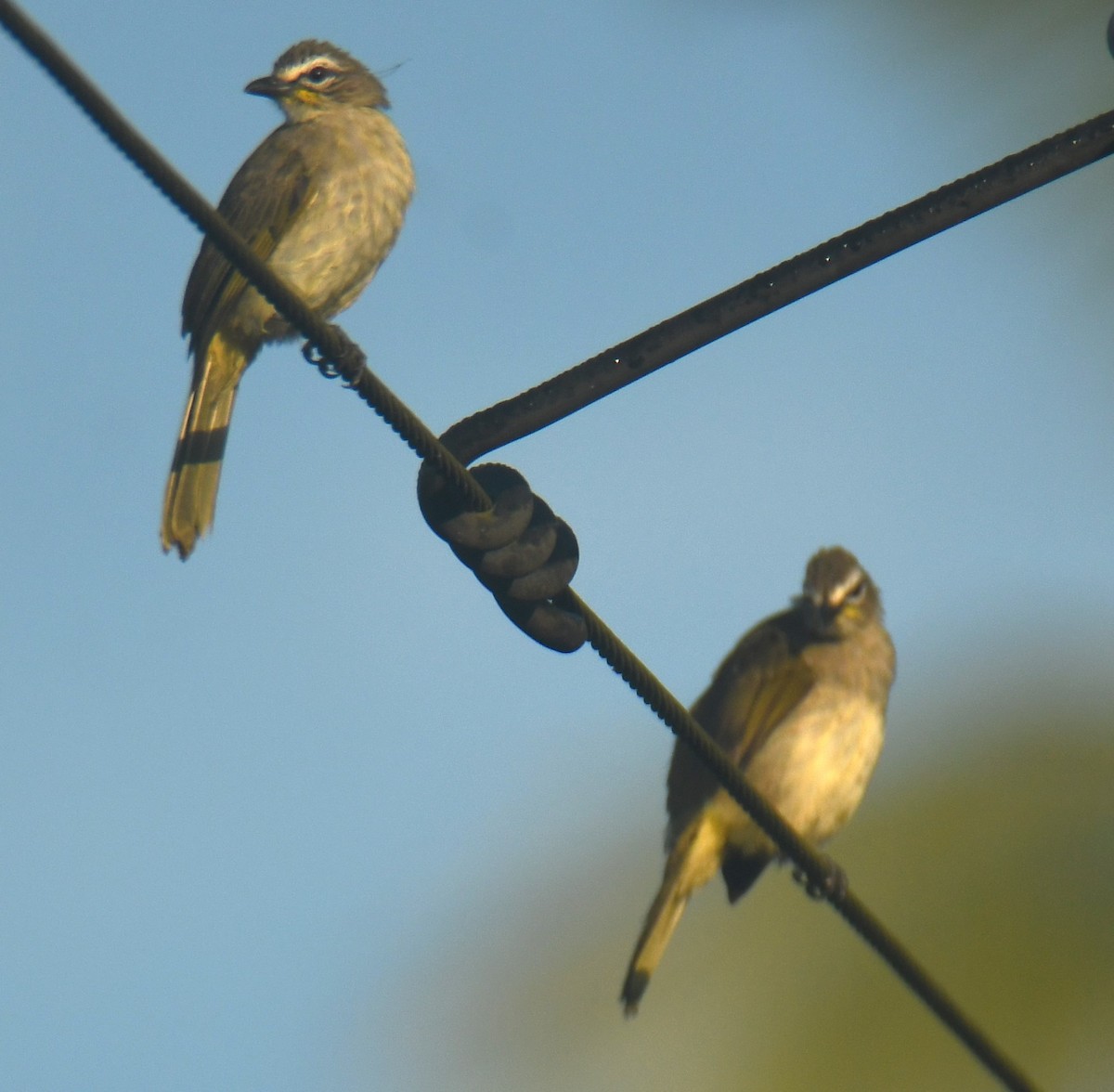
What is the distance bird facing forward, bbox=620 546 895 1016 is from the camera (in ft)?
22.1

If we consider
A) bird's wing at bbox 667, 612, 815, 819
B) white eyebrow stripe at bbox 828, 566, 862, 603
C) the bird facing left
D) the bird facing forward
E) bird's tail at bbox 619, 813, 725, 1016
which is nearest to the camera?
bird's tail at bbox 619, 813, 725, 1016

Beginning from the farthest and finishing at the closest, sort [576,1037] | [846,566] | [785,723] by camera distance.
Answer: [576,1037] < [846,566] < [785,723]

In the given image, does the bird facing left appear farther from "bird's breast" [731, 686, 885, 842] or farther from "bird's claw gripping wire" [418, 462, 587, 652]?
"bird's claw gripping wire" [418, 462, 587, 652]

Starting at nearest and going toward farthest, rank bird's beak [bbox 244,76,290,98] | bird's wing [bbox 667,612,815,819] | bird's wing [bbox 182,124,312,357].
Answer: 1. bird's wing [bbox 667,612,815,819]
2. bird's wing [bbox 182,124,312,357]
3. bird's beak [bbox 244,76,290,98]

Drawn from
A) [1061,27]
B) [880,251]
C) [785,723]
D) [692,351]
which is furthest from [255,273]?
[1061,27]

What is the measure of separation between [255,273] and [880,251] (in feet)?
4.43

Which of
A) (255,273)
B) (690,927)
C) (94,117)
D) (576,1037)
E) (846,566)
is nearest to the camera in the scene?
(94,117)

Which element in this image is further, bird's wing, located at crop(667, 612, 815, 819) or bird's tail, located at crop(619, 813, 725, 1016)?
bird's wing, located at crop(667, 612, 815, 819)

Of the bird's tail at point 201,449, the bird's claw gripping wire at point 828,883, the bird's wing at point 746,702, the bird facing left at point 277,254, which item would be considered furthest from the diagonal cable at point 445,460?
the bird facing left at point 277,254

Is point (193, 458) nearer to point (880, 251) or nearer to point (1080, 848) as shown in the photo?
point (880, 251)

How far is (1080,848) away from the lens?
40.9ft

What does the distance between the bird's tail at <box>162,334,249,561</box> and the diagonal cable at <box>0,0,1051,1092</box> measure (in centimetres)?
348

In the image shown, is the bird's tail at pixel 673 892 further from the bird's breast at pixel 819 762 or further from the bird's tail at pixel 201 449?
the bird's tail at pixel 201 449

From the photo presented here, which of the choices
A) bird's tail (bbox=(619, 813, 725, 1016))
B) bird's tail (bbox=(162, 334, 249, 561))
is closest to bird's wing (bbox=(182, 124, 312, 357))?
bird's tail (bbox=(162, 334, 249, 561))
